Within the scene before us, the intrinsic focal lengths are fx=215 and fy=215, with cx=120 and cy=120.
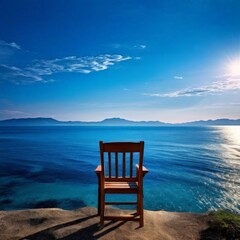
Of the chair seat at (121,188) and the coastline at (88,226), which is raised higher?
the chair seat at (121,188)

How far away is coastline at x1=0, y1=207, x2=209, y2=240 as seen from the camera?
4.89m

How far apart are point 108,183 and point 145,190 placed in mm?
11077

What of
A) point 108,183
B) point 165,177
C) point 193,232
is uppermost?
point 108,183

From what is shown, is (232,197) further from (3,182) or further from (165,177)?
(3,182)

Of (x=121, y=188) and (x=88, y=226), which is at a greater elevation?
(x=121, y=188)

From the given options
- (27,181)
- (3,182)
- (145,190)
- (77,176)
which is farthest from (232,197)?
(3,182)

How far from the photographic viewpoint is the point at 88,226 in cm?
534

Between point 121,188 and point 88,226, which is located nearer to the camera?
point 121,188

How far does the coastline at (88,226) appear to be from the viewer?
489 centimetres

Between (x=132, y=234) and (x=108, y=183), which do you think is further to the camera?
(x=108, y=183)

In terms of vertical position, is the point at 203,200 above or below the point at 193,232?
below

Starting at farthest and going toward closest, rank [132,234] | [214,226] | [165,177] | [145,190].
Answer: [165,177] → [145,190] → [214,226] → [132,234]

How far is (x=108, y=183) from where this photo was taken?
5.45 meters

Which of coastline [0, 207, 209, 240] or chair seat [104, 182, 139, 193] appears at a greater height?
chair seat [104, 182, 139, 193]
